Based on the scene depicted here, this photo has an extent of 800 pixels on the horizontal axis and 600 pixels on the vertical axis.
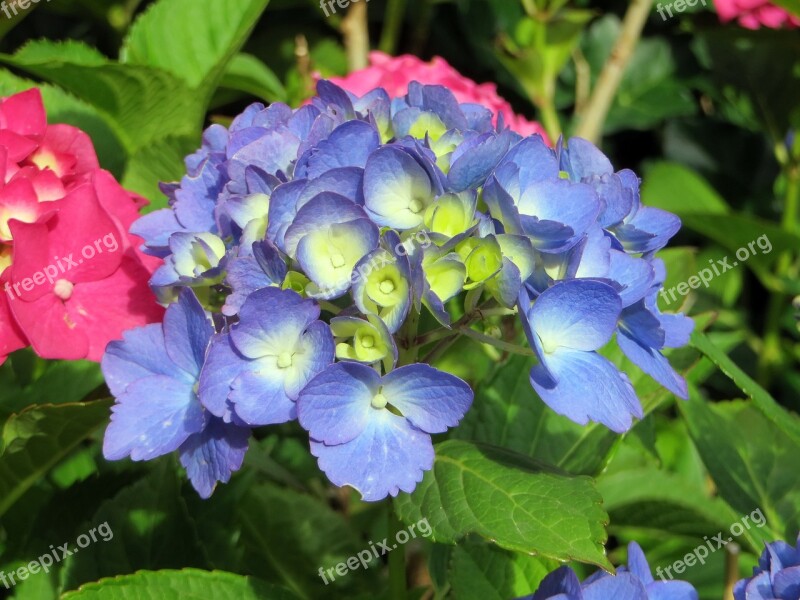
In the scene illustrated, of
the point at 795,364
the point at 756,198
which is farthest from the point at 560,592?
the point at 756,198

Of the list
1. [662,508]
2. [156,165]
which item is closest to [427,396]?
[662,508]

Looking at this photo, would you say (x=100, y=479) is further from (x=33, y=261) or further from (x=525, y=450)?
(x=525, y=450)

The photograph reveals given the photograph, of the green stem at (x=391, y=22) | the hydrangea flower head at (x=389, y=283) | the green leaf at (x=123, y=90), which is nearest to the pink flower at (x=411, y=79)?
the green leaf at (x=123, y=90)

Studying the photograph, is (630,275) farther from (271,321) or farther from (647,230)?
(271,321)

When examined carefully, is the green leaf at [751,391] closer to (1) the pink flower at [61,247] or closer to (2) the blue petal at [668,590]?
(2) the blue petal at [668,590]

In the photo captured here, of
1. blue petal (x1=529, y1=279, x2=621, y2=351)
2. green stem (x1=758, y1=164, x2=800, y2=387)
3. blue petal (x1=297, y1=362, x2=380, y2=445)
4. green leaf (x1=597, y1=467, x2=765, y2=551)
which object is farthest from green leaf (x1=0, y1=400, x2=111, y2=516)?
green stem (x1=758, y1=164, x2=800, y2=387)
